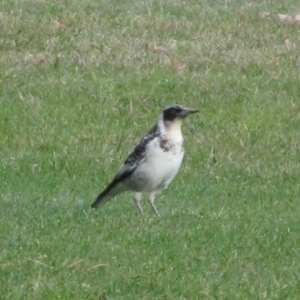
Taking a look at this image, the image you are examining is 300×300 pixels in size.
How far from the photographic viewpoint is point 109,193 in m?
11.4

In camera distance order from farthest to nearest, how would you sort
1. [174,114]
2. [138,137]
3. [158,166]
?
[138,137], [174,114], [158,166]

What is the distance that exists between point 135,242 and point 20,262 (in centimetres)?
110

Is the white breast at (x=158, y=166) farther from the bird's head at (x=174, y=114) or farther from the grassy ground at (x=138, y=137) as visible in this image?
the grassy ground at (x=138, y=137)

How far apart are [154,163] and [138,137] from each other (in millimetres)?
2821

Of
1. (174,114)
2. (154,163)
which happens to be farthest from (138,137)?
(154,163)

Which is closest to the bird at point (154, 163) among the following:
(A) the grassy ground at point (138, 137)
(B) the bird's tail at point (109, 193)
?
(B) the bird's tail at point (109, 193)

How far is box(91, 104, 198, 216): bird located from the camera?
11195mm

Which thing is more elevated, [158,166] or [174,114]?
[174,114]

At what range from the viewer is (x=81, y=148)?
13.5m

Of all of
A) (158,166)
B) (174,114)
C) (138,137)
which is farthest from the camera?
(138,137)

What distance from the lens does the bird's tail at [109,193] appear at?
446 inches

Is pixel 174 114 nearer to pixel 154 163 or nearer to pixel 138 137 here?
pixel 154 163

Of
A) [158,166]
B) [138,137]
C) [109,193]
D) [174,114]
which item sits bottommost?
[138,137]

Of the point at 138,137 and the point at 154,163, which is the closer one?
the point at 154,163
